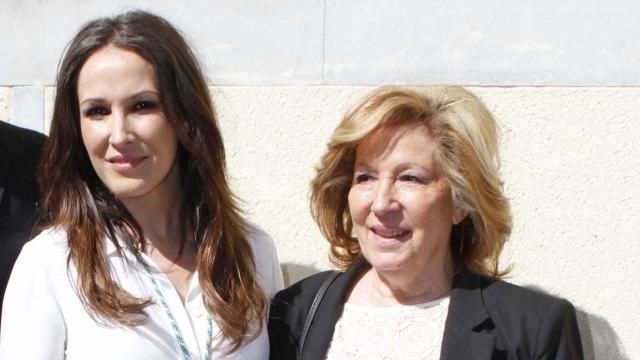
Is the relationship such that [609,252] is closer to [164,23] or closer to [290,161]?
[290,161]

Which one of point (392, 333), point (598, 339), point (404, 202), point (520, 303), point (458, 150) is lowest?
Answer: point (598, 339)

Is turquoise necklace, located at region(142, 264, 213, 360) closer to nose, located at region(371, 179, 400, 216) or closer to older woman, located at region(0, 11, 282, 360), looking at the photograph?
older woman, located at region(0, 11, 282, 360)

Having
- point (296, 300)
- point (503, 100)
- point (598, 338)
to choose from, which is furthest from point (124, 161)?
point (598, 338)

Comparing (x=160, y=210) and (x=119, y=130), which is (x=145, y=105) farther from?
(x=160, y=210)

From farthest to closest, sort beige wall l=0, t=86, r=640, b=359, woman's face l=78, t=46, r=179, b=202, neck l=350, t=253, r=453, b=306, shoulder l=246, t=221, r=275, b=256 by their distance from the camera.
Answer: beige wall l=0, t=86, r=640, b=359
shoulder l=246, t=221, r=275, b=256
neck l=350, t=253, r=453, b=306
woman's face l=78, t=46, r=179, b=202

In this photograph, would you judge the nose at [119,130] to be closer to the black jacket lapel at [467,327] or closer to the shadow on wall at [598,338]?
the black jacket lapel at [467,327]

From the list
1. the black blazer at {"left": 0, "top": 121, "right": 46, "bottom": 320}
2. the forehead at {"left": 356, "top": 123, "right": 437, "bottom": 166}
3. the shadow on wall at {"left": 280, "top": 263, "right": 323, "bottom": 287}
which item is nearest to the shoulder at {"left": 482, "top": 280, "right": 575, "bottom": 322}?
the forehead at {"left": 356, "top": 123, "right": 437, "bottom": 166}

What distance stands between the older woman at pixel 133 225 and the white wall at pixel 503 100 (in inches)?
35.5

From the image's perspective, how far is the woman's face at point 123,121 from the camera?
2521 mm

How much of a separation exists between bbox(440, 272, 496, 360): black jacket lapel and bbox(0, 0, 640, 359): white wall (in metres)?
0.72

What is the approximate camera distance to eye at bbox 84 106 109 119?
2555mm

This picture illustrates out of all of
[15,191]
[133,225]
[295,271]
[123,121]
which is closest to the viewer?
[123,121]

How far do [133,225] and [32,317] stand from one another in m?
0.44

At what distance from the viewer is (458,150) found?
256 centimetres
